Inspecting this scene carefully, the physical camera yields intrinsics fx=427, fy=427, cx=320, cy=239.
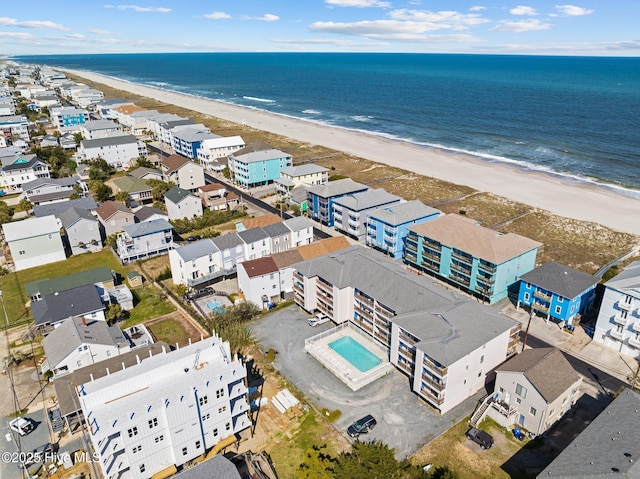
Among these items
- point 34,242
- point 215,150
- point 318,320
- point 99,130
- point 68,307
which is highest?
point 99,130

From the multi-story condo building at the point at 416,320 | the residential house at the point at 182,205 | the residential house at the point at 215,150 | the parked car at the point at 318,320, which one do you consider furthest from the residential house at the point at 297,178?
the parked car at the point at 318,320

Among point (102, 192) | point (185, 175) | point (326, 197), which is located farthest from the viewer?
point (185, 175)

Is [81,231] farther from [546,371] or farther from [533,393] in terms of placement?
[546,371]

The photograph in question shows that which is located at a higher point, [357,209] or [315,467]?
[357,209]

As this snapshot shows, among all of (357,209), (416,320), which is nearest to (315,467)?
(416,320)

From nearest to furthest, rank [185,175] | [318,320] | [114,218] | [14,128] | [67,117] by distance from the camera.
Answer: [318,320]
[114,218]
[185,175]
[14,128]
[67,117]

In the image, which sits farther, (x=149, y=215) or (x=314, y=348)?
(x=149, y=215)

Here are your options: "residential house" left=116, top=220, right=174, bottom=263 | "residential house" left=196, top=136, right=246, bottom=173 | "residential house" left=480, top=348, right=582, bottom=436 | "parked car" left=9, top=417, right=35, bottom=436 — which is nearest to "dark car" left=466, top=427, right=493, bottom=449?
"residential house" left=480, top=348, right=582, bottom=436

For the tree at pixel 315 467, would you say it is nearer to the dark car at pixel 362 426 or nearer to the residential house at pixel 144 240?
the dark car at pixel 362 426
